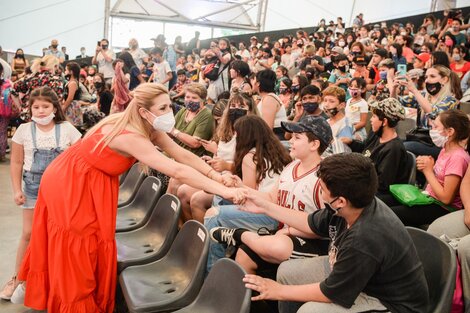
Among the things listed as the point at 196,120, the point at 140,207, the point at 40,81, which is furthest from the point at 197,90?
the point at 40,81

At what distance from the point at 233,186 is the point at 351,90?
3.09m

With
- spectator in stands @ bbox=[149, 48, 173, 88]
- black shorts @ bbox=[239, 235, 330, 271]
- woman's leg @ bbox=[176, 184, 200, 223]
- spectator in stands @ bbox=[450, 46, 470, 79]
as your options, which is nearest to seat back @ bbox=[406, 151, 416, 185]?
black shorts @ bbox=[239, 235, 330, 271]

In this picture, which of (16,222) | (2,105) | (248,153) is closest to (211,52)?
(2,105)

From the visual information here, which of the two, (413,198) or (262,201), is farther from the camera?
(413,198)

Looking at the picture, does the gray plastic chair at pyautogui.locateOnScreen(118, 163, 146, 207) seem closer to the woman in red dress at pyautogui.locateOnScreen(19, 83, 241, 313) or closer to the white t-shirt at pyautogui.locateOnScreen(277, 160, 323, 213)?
the woman in red dress at pyautogui.locateOnScreen(19, 83, 241, 313)

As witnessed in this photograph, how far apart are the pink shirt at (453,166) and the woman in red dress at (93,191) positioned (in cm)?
154

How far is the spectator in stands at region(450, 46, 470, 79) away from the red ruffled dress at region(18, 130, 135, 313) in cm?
642

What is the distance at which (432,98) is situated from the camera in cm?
481

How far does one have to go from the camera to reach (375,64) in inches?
317

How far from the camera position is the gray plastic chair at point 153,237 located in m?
3.19

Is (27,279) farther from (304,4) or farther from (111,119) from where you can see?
(304,4)

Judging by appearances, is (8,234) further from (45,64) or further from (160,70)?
(160,70)

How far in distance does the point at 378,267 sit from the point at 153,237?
208 cm

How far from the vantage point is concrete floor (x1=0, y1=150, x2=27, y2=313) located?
132 inches
